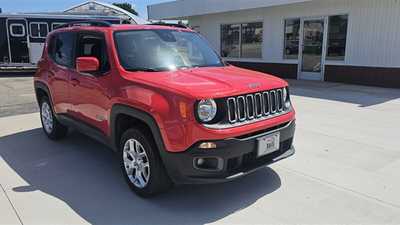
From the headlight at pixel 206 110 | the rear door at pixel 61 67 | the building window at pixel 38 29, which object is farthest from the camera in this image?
A: the building window at pixel 38 29

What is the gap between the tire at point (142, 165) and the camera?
3727 mm

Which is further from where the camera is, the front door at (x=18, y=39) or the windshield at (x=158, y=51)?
the front door at (x=18, y=39)

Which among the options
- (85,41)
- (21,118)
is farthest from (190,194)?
(21,118)

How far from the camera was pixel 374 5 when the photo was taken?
1179 cm

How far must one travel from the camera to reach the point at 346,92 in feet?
36.2

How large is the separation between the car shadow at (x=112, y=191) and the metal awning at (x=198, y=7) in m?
9.97

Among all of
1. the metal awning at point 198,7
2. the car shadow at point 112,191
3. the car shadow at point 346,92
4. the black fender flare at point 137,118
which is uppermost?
the metal awning at point 198,7

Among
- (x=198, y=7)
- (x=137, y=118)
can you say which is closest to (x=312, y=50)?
(x=198, y=7)

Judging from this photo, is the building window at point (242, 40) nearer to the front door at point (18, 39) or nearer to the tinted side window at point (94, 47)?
the front door at point (18, 39)

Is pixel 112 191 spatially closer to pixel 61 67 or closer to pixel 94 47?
pixel 94 47

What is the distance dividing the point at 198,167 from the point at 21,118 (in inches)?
240

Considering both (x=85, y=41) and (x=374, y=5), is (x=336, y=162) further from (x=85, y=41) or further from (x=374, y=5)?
(x=374, y=5)

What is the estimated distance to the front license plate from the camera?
12.2 feet

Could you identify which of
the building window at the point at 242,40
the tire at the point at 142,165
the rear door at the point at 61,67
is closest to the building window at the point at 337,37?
the building window at the point at 242,40
